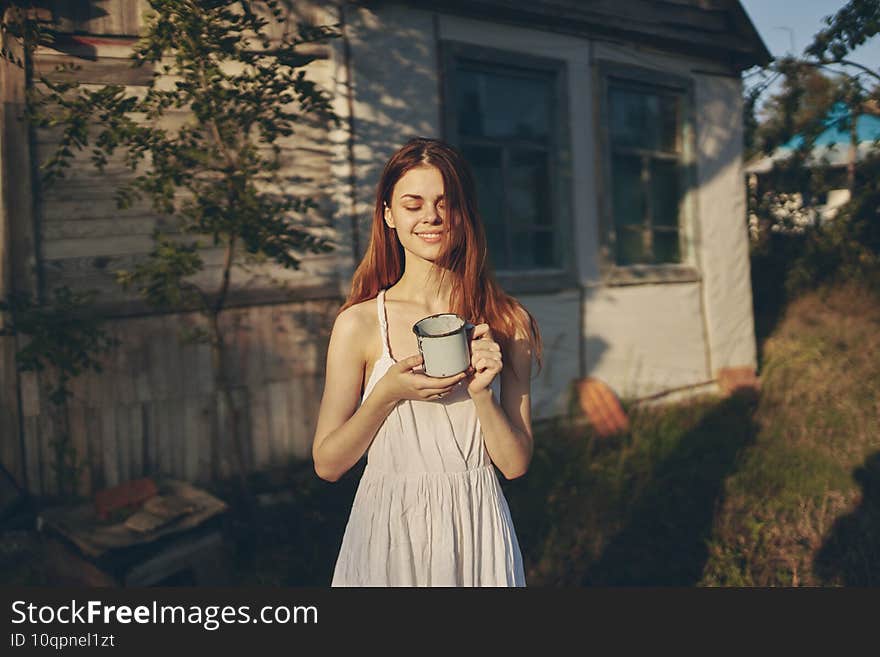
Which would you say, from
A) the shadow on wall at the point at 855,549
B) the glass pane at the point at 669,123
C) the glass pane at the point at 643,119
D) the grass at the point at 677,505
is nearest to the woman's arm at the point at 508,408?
the grass at the point at 677,505

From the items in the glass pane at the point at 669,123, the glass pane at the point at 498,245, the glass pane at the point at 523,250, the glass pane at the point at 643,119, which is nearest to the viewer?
the glass pane at the point at 498,245

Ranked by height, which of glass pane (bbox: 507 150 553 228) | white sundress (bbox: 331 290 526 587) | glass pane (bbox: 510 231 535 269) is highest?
glass pane (bbox: 507 150 553 228)

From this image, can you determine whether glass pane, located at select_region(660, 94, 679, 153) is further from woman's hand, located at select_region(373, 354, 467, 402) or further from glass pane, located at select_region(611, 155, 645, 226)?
woman's hand, located at select_region(373, 354, 467, 402)

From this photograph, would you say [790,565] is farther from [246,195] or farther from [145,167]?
[145,167]

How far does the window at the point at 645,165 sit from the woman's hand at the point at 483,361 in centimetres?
509

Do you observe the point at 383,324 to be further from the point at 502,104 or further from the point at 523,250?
the point at 502,104

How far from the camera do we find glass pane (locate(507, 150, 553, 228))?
6.11 metres

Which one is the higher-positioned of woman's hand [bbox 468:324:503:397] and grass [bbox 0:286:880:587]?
woman's hand [bbox 468:324:503:397]

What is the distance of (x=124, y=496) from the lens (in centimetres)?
381

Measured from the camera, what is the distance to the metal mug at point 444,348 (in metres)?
1.50

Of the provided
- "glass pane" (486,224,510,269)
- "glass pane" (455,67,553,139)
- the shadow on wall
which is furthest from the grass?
"glass pane" (455,67,553,139)

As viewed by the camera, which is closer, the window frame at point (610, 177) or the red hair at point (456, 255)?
the red hair at point (456, 255)

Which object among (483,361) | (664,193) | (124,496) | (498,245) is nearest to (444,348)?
(483,361)

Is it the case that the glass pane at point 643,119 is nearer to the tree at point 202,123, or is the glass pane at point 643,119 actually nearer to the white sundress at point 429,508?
the tree at point 202,123
